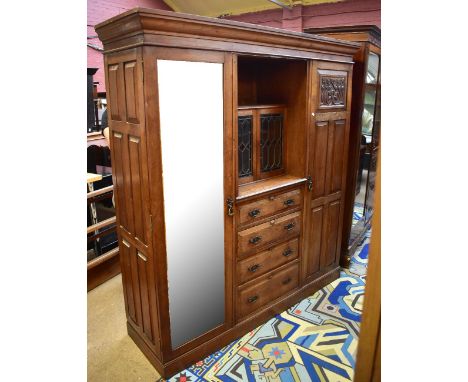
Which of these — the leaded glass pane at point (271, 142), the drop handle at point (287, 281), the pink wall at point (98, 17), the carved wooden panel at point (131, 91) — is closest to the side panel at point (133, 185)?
the carved wooden panel at point (131, 91)

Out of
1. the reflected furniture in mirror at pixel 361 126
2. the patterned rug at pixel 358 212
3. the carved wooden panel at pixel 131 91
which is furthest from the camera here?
the patterned rug at pixel 358 212

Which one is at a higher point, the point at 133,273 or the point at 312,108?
the point at 312,108

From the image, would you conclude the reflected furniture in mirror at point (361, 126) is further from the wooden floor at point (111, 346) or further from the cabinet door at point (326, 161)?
the wooden floor at point (111, 346)

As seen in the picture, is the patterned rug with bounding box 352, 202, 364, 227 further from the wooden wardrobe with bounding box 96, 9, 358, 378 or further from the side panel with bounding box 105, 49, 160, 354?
the side panel with bounding box 105, 49, 160, 354

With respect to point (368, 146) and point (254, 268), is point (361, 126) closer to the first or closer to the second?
point (368, 146)

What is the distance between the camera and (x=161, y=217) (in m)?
1.77

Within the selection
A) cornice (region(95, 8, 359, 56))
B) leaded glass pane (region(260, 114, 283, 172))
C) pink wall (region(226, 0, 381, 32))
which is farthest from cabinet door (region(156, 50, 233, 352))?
pink wall (region(226, 0, 381, 32))

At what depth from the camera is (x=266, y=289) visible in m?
2.46

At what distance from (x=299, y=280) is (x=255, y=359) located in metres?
0.77

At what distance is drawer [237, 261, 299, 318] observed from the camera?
232 centimetres

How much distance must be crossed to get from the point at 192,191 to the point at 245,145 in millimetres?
607

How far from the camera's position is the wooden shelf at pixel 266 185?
2.18 meters

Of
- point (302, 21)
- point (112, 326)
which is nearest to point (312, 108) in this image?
point (112, 326)

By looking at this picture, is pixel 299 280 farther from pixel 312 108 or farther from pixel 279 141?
pixel 312 108
